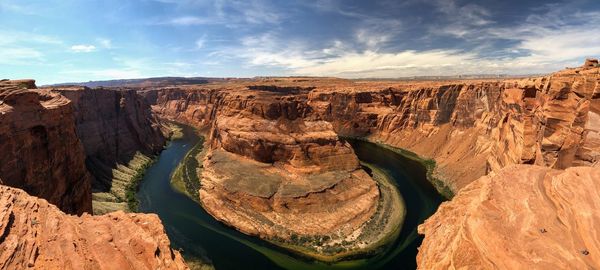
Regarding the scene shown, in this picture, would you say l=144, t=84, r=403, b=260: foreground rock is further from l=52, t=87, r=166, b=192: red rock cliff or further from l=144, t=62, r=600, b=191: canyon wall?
l=52, t=87, r=166, b=192: red rock cliff

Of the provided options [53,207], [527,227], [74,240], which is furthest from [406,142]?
[74,240]

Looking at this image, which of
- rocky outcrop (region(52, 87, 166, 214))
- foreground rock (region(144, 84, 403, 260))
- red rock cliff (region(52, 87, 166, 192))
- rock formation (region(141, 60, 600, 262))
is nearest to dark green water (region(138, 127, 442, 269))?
foreground rock (region(144, 84, 403, 260))

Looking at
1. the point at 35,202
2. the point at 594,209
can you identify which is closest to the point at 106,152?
the point at 35,202

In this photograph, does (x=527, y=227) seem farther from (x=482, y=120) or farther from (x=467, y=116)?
(x=467, y=116)

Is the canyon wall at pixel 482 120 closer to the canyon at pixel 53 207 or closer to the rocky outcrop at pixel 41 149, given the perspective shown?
the canyon at pixel 53 207

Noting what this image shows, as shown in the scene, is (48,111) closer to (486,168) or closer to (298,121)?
(298,121)
